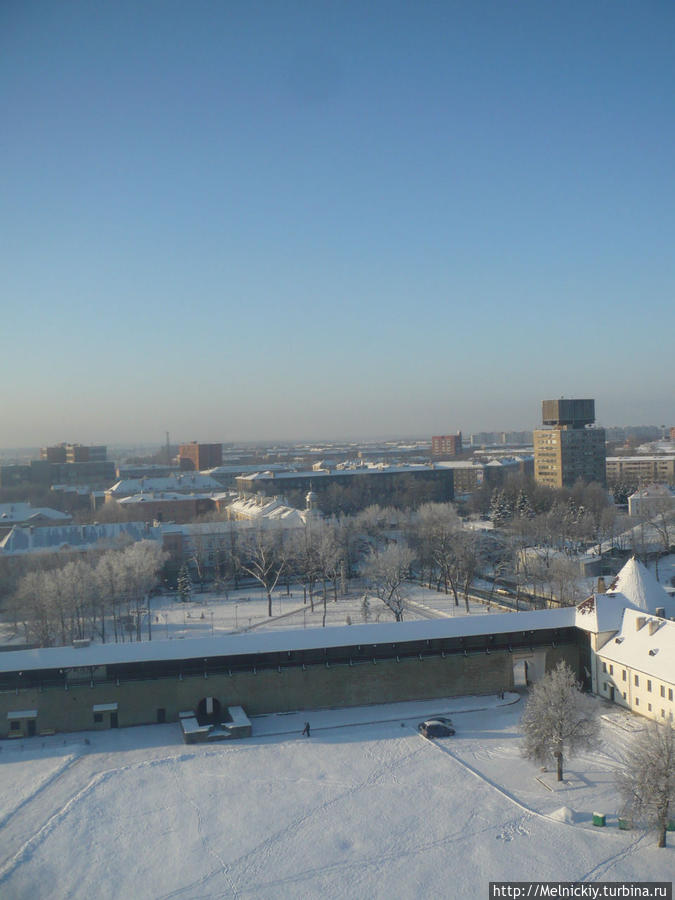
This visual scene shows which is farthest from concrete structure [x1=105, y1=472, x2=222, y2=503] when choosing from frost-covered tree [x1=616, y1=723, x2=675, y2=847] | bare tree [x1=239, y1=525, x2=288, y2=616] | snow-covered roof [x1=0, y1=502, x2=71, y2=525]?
frost-covered tree [x1=616, y1=723, x2=675, y2=847]

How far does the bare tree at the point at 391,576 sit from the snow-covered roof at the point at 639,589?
30.8 feet

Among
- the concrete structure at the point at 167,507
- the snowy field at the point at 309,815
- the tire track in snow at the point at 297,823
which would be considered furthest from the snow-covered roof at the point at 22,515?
the tire track in snow at the point at 297,823

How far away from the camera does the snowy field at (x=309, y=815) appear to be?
43.4 ft

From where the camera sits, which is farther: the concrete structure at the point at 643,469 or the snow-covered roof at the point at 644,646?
the concrete structure at the point at 643,469

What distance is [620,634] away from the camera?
21641 mm

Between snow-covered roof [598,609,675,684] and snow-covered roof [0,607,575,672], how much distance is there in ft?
5.94

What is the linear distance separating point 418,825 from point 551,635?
30.7 ft

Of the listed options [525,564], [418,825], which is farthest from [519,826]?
[525,564]

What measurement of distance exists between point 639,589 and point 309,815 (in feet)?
43.3

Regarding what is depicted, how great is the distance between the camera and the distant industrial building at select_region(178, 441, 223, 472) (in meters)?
138

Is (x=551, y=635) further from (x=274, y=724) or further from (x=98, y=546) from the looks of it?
(x=98, y=546)

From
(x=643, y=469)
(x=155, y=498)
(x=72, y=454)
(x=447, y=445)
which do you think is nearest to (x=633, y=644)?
(x=155, y=498)

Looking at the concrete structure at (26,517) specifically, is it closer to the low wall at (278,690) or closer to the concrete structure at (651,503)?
the low wall at (278,690)

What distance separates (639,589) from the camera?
78.1 ft
